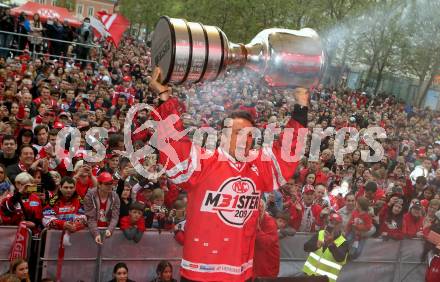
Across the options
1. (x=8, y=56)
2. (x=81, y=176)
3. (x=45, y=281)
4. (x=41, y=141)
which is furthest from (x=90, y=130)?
(x=8, y=56)

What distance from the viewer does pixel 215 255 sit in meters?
3.92

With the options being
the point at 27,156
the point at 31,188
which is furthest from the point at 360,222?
the point at 27,156

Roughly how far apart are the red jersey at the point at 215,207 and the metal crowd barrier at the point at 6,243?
2.52 m

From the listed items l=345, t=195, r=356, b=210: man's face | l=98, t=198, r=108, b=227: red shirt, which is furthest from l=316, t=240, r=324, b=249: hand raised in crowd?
l=98, t=198, r=108, b=227: red shirt

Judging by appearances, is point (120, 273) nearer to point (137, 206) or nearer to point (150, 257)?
point (150, 257)

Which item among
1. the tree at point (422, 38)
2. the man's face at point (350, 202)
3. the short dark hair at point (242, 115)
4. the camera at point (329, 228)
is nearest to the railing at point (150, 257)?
the camera at point (329, 228)

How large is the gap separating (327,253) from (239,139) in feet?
10.5

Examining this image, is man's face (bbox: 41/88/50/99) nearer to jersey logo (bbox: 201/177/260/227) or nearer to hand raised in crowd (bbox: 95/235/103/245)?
hand raised in crowd (bbox: 95/235/103/245)

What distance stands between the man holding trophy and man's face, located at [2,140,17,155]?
12.7 ft

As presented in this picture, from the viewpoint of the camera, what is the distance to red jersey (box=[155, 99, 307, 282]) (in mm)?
3855

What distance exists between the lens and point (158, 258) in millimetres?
6562

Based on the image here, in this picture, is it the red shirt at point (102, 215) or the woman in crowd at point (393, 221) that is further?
the woman in crowd at point (393, 221)

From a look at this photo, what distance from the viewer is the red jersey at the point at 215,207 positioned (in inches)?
152

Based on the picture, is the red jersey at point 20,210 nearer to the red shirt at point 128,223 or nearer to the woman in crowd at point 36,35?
the red shirt at point 128,223
